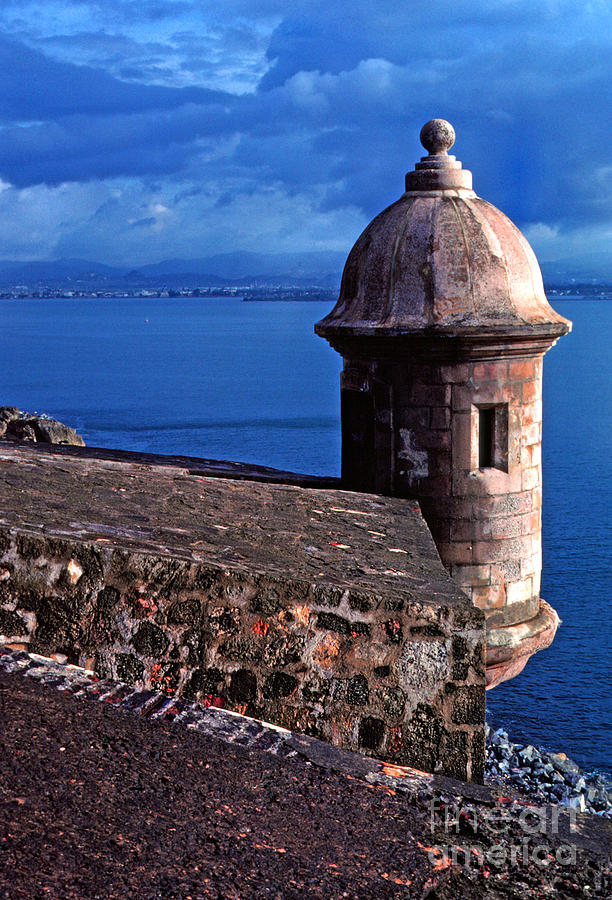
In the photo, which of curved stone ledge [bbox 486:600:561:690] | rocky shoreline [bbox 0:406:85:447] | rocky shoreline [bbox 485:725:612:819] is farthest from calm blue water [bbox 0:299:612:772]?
curved stone ledge [bbox 486:600:561:690]

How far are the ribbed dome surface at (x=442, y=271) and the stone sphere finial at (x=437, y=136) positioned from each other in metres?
0.10

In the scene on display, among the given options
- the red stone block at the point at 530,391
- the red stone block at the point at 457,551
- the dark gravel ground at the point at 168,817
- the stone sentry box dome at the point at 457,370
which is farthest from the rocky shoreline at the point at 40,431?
the dark gravel ground at the point at 168,817

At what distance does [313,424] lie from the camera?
133 feet

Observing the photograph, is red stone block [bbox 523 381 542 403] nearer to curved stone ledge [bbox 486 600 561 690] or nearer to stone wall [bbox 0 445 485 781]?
curved stone ledge [bbox 486 600 561 690]

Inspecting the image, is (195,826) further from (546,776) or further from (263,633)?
(546,776)

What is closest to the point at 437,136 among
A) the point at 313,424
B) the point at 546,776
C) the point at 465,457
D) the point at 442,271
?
the point at 442,271

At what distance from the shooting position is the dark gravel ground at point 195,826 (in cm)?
234

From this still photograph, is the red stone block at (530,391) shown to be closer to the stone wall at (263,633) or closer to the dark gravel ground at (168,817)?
the stone wall at (263,633)

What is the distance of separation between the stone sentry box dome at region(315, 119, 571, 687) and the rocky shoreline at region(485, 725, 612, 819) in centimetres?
815

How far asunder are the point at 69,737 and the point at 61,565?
37.6 inches

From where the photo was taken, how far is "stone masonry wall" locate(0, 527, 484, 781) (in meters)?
3.75

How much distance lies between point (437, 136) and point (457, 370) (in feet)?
5.62

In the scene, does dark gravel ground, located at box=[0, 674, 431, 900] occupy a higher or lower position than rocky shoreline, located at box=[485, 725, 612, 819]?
higher

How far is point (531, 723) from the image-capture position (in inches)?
695
